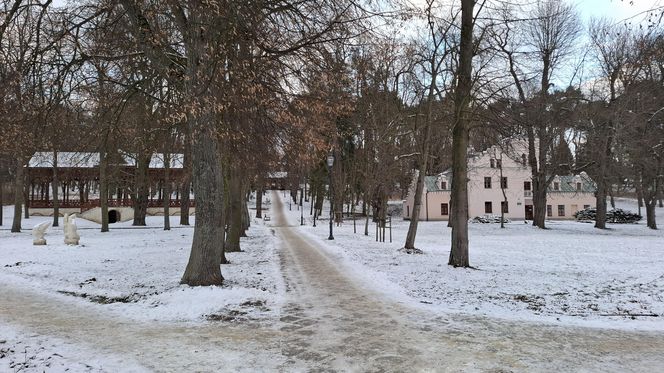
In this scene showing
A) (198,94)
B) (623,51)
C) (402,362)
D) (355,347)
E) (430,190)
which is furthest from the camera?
(430,190)

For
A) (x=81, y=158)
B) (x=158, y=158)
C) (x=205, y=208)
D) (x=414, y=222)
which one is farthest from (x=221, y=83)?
(x=158, y=158)

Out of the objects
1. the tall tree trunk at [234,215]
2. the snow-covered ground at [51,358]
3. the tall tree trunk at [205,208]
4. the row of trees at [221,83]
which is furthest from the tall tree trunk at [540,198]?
the snow-covered ground at [51,358]

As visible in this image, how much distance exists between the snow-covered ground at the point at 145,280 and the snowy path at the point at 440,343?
3.99ft

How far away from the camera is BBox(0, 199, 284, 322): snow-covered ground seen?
8102 millimetres

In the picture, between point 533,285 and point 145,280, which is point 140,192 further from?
point 533,285

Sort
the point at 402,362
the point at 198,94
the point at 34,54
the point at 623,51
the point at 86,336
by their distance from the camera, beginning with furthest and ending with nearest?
the point at 623,51
the point at 34,54
the point at 198,94
the point at 86,336
the point at 402,362

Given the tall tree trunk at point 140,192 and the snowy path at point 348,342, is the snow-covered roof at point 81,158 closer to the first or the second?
the tall tree trunk at point 140,192

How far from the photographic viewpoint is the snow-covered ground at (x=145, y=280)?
810cm

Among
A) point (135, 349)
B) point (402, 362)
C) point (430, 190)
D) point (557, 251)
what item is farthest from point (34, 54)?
point (430, 190)

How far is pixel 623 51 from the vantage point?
106 ft

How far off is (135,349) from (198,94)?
13.1ft

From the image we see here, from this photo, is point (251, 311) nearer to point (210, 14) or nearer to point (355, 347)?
point (355, 347)

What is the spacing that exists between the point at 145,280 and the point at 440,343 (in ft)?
25.7

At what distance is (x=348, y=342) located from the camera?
19.9 ft
